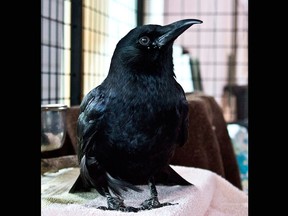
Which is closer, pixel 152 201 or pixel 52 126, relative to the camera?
pixel 152 201

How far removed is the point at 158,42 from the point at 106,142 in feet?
0.29

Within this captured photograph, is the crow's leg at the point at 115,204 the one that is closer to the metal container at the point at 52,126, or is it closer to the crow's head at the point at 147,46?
the crow's head at the point at 147,46

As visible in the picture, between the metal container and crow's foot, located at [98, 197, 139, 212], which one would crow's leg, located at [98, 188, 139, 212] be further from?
the metal container

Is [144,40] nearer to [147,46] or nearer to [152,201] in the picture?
[147,46]

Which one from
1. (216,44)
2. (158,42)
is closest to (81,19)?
(158,42)

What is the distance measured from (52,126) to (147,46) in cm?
31

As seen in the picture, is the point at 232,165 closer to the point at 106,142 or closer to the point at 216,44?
the point at 106,142

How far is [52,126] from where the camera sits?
0.66m

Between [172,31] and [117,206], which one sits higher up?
[172,31]

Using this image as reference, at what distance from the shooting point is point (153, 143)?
39 centimetres

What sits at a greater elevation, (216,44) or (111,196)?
(216,44)

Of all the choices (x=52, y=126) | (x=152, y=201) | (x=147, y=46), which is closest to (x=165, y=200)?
(x=152, y=201)
